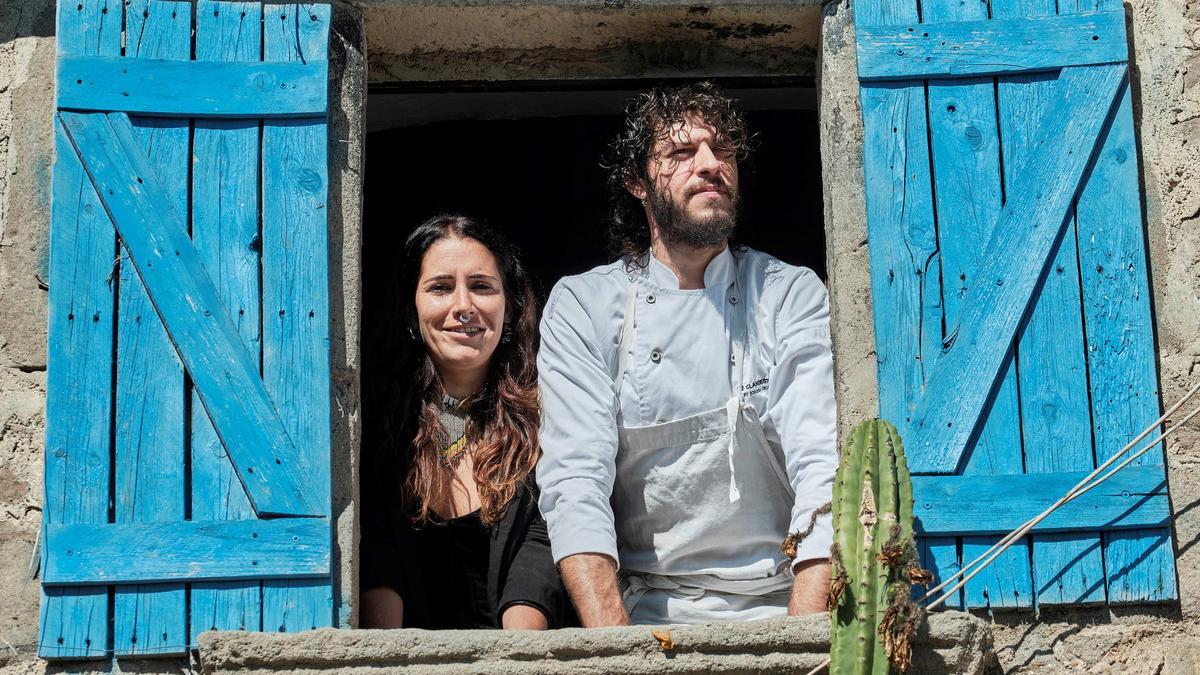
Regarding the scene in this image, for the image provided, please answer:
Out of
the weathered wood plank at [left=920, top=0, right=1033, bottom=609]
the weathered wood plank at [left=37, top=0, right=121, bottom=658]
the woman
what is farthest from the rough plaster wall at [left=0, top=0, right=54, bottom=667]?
the weathered wood plank at [left=920, top=0, right=1033, bottom=609]

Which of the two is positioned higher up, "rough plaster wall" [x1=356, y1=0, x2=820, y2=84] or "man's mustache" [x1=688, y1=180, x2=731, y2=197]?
"rough plaster wall" [x1=356, y1=0, x2=820, y2=84]

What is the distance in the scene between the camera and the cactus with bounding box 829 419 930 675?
3.50 m

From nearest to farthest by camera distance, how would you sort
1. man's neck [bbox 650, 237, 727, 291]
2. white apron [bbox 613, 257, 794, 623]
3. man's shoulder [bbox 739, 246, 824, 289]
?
white apron [bbox 613, 257, 794, 623]
man's shoulder [bbox 739, 246, 824, 289]
man's neck [bbox 650, 237, 727, 291]

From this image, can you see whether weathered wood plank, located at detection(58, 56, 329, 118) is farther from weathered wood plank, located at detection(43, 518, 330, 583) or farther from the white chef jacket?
weathered wood plank, located at detection(43, 518, 330, 583)

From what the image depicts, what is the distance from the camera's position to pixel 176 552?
3852 millimetres

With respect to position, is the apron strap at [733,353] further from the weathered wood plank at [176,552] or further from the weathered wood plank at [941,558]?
the weathered wood plank at [176,552]

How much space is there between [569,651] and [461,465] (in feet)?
3.21

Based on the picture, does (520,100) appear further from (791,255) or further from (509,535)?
(509,535)

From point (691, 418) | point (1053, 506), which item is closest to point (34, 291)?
point (691, 418)

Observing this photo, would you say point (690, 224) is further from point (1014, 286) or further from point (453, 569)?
point (453, 569)

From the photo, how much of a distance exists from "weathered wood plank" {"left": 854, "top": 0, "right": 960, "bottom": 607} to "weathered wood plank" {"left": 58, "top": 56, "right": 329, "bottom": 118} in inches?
55.9

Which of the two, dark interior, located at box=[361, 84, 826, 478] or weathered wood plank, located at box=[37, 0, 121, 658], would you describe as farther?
dark interior, located at box=[361, 84, 826, 478]

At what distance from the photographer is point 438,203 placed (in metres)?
5.94

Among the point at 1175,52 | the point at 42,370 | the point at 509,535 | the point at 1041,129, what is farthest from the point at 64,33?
the point at 1175,52
